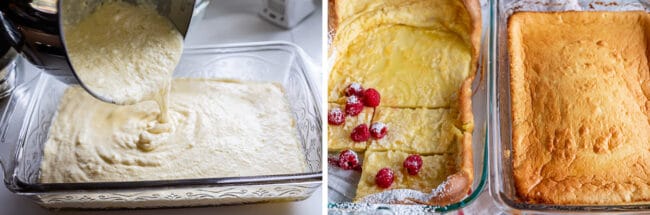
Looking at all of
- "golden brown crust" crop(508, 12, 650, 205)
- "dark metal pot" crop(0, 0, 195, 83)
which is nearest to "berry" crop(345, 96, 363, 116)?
"golden brown crust" crop(508, 12, 650, 205)

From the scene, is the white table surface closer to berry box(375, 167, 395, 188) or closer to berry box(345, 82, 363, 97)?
berry box(345, 82, 363, 97)

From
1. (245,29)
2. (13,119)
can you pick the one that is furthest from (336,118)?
(13,119)

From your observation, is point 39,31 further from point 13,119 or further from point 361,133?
point 361,133

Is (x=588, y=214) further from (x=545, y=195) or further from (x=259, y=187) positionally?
(x=259, y=187)

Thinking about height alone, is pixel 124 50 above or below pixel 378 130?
above

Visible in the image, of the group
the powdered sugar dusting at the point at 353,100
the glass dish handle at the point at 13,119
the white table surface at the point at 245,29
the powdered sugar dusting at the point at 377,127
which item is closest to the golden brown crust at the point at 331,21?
the white table surface at the point at 245,29

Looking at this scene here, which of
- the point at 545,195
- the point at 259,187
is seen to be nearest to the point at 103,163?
the point at 259,187

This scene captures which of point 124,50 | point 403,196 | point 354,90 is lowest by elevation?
point 403,196
